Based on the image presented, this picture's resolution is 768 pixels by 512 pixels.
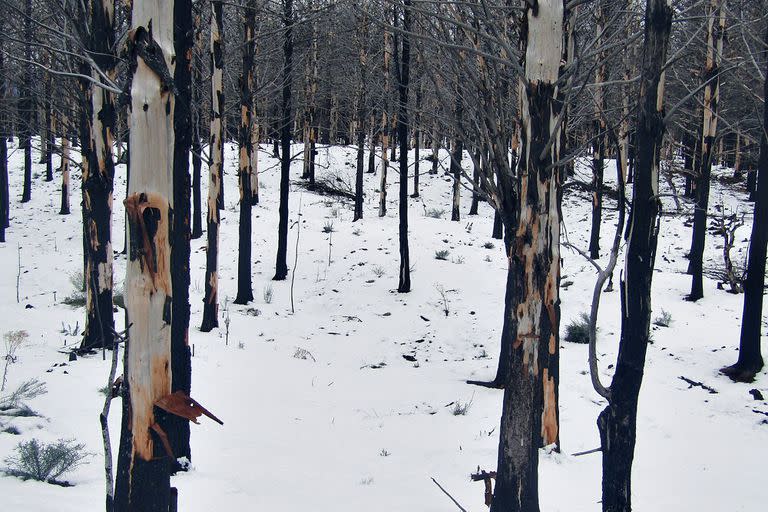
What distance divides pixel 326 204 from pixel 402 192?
27.7ft

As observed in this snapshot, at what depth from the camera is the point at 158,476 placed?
3018 millimetres

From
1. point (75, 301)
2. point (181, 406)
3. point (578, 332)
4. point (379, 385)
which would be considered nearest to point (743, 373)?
point (578, 332)

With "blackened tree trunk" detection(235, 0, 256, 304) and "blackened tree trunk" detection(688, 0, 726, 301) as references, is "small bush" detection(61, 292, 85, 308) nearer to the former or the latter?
"blackened tree trunk" detection(235, 0, 256, 304)

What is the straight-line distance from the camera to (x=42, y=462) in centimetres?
458

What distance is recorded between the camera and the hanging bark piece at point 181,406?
290cm

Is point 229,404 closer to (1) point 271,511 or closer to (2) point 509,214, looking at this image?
(1) point 271,511

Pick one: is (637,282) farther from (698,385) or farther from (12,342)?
(12,342)

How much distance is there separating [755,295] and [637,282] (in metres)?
6.94

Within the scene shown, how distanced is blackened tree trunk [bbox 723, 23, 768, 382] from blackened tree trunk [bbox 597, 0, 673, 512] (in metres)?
6.81

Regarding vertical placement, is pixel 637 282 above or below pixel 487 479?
above

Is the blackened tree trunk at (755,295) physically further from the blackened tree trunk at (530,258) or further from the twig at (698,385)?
the blackened tree trunk at (530,258)

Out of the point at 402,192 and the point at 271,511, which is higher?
the point at 402,192

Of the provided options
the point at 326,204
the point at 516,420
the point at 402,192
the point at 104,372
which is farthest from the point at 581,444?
the point at 326,204

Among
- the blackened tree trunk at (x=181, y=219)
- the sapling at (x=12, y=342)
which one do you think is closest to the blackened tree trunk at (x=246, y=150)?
the sapling at (x=12, y=342)
